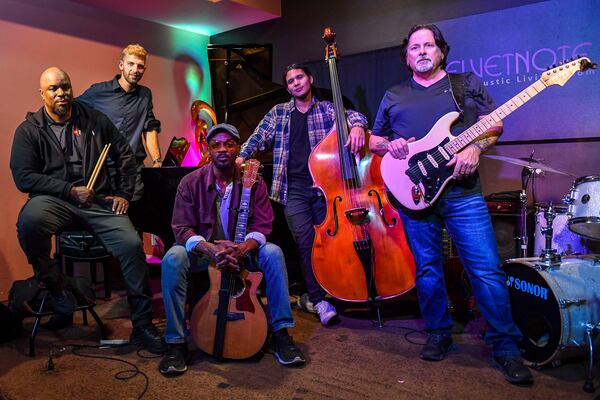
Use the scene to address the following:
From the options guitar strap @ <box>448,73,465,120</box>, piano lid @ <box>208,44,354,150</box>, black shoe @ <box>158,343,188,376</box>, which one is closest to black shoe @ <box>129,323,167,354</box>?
black shoe @ <box>158,343,188,376</box>

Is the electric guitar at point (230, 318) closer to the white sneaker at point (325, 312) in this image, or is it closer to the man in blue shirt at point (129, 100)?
the white sneaker at point (325, 312)

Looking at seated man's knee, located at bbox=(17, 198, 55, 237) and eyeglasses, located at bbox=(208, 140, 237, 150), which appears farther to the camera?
seated man's knee, located at bbox=(17, 198, 55, 237)

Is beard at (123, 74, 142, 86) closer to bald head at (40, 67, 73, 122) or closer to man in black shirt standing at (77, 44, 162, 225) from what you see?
man in black shirt standing at (77, 44, 162, 225)

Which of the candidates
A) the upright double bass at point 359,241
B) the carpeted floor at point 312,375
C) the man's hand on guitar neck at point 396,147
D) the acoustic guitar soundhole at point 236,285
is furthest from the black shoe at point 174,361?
the man's hand on guitar neck at point 396,147

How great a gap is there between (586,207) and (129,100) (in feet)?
11.5

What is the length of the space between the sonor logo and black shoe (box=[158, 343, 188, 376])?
190cm

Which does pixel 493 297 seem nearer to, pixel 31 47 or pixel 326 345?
pixel 326 345

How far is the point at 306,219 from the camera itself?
3.61 metres

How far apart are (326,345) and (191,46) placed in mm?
4485

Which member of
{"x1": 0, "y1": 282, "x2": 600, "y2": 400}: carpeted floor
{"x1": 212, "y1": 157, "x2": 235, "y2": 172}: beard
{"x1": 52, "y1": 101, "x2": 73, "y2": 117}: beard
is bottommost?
{"x1": 0, "y1": 282, "x2": 600, "y2": 400}: carpeted floor

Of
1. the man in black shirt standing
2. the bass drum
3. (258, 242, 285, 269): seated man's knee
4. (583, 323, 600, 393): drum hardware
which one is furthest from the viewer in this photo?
the man in black shirt standing

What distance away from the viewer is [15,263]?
459cm

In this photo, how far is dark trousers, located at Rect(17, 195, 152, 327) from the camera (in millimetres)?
3076

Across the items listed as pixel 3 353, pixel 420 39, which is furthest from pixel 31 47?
pixel 420 39
